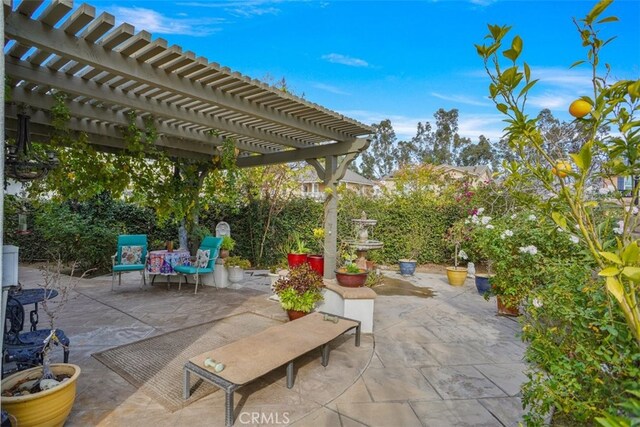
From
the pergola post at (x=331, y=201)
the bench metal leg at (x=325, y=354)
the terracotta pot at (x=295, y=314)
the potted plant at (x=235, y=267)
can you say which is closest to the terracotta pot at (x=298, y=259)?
the pergola post at (x=331, y=201)

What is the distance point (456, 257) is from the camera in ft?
26.1

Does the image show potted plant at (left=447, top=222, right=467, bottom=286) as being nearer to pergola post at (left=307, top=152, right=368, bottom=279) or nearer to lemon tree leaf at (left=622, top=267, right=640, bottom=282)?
pergola post at (left=307, top=152, right=368, bottom=279)

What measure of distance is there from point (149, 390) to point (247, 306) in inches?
99.9

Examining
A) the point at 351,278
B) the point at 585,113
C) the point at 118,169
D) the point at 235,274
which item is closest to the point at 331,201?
the point at 351,278

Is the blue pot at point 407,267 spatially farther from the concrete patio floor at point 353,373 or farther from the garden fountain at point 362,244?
the concrete patio floor at point 353,373

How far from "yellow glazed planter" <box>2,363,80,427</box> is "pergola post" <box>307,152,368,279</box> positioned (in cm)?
356

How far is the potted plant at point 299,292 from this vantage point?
14.3 feet

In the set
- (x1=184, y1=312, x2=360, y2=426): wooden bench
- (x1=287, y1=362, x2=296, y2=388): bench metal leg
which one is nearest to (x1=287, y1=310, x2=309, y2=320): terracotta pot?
(x1=184, y1=312, x2=360, y2=426): wooden bench

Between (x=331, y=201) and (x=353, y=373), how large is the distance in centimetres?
293

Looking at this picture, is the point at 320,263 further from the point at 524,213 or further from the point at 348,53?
the point at 348,53

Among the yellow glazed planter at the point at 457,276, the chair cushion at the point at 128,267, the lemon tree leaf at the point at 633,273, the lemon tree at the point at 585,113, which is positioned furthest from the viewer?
the yellow glazed planter at the point at 457,276

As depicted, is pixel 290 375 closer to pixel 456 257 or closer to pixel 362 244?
pixel 362 244

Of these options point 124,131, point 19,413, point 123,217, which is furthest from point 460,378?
point 123,217

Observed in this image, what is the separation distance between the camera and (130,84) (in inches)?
141
